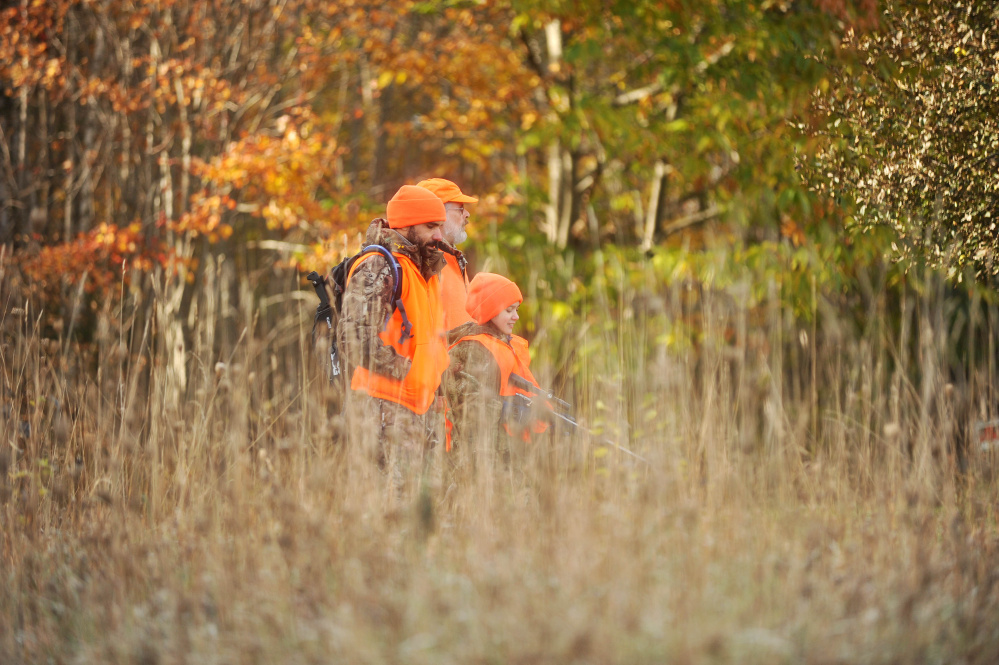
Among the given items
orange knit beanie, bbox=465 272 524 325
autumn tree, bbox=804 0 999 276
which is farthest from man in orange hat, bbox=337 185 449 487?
autumn tree, bbox=804 0 999 276

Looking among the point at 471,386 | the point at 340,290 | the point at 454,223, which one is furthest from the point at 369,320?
the point at 454,223

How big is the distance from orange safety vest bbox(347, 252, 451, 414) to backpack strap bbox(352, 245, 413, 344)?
0.02 metres

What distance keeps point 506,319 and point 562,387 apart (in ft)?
1.38

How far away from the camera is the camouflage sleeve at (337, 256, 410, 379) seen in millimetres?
3641

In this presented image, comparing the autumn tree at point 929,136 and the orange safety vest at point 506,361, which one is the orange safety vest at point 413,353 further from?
the autumn tree at point 929,136

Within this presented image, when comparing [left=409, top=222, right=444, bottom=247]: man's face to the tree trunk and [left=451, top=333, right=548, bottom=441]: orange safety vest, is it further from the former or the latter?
the tree trunk

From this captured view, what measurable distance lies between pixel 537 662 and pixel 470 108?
9223mm

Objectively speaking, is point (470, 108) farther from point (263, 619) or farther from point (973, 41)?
point (263, 619)

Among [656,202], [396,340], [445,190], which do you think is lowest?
[396,340]

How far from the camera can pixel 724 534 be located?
9.92 feet

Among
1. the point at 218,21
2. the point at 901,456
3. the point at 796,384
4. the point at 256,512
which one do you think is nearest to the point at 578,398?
the point at 796,384

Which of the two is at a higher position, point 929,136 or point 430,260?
point 929,136

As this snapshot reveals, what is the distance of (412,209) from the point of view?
154 inches

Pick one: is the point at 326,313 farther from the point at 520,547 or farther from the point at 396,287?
the point at 520,547
